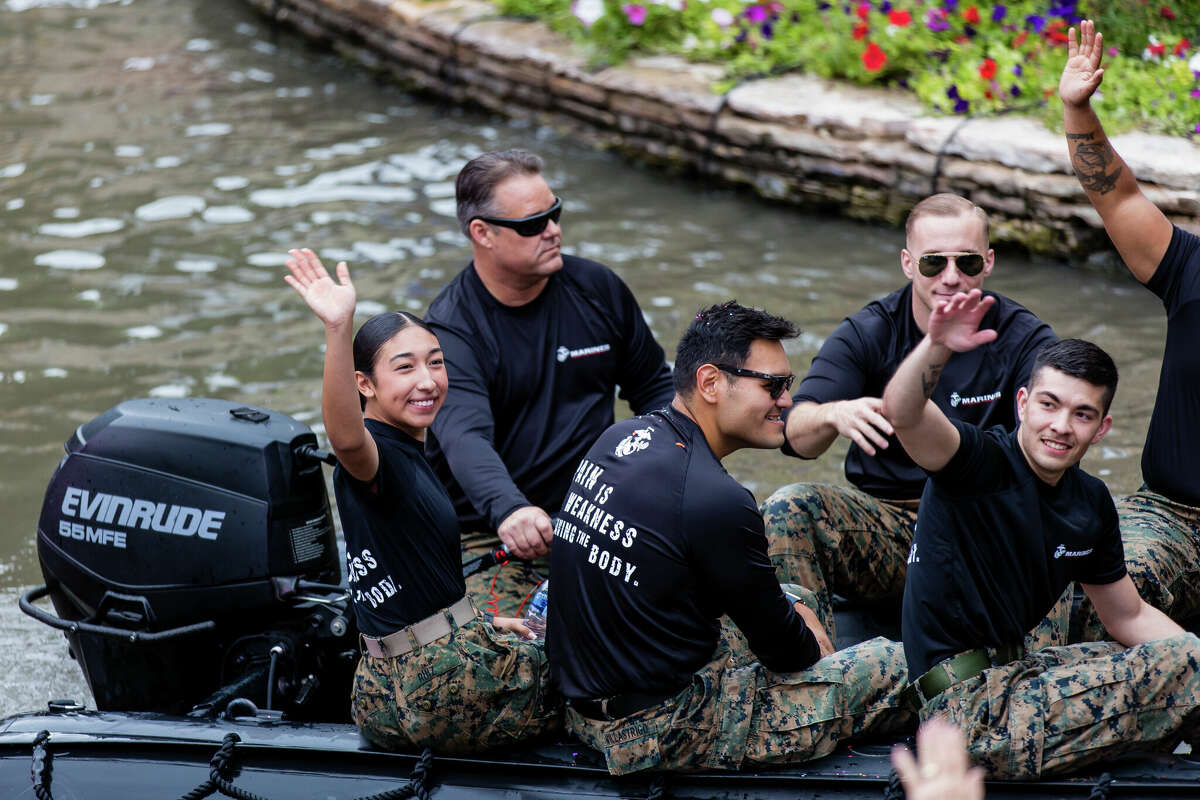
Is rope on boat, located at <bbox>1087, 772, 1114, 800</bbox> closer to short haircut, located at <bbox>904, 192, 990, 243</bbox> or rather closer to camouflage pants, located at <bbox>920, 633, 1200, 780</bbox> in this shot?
camouflage pants, located at <bbox>920, 633, 1200, 780</bbox>

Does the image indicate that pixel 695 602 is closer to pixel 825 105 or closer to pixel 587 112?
pixel 825 105

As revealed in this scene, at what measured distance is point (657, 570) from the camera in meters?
2.67

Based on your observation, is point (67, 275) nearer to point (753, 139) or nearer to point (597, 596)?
point (753, 139)

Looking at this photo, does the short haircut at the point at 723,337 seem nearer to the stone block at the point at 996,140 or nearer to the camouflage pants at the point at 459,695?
the camouflage pants at the point at 459,695

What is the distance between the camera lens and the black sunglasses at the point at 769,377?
2801mm

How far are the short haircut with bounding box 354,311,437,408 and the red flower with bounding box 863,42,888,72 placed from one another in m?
5.15

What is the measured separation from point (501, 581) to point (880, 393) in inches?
44.6

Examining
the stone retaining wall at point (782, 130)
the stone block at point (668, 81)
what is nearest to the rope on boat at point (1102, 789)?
the stone retaining wall at point (782, 130)

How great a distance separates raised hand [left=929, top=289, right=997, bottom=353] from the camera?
2.41 m

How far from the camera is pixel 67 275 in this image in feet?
23.9

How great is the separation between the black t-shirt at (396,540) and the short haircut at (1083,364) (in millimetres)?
1290

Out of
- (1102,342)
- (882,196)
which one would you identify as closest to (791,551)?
(1102,342)

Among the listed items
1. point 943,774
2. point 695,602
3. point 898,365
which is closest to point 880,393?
point 898,365

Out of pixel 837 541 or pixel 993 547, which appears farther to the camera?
pixel 837 541
